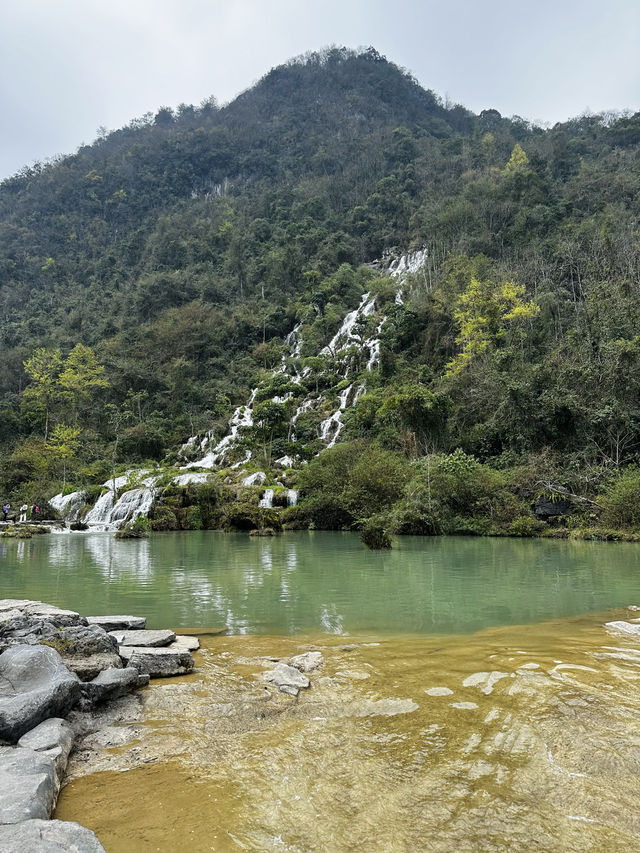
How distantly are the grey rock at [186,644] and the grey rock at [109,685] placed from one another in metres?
1.11

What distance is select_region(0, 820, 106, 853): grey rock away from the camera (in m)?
1.61

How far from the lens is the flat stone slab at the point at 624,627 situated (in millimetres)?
5075

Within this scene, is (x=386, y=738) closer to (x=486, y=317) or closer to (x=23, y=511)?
(x=486, y=317)

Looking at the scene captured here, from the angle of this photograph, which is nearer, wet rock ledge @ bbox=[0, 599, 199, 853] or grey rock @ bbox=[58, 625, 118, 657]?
wet rock ledge @ bbox=[0, 599, 199, 853]

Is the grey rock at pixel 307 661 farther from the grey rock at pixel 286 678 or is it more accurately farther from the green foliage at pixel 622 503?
the green foliage at pixel 622 503

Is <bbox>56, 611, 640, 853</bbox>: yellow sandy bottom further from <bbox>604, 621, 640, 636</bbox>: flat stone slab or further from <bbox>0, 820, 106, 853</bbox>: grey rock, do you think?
<bbox>604, 621, 640, 636</bbox>: flat stone slab

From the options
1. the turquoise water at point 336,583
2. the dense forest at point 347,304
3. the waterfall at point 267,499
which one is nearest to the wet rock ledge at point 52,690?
the turquoise water at point 336,583

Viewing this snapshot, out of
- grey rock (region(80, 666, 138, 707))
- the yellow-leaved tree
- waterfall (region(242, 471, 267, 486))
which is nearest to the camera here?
grey rock (region(80, 666, 138, 707))

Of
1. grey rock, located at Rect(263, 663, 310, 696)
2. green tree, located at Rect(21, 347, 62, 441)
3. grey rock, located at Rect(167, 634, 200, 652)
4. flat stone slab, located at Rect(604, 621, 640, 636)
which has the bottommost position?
flat stone slab, located at Rect(604, 621, 640, 636)

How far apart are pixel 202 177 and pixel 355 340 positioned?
63495 mm

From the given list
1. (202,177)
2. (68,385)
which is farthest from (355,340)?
(202,177)

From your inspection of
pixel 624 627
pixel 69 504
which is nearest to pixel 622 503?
pixel 624 627

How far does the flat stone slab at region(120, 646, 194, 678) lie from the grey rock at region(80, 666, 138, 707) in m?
0.32

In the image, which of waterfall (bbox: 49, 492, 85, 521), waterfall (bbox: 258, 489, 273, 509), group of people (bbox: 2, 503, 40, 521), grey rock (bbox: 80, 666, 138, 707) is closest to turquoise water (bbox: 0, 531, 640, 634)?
grey rock (bbox: 80, 666, 138, 707)
